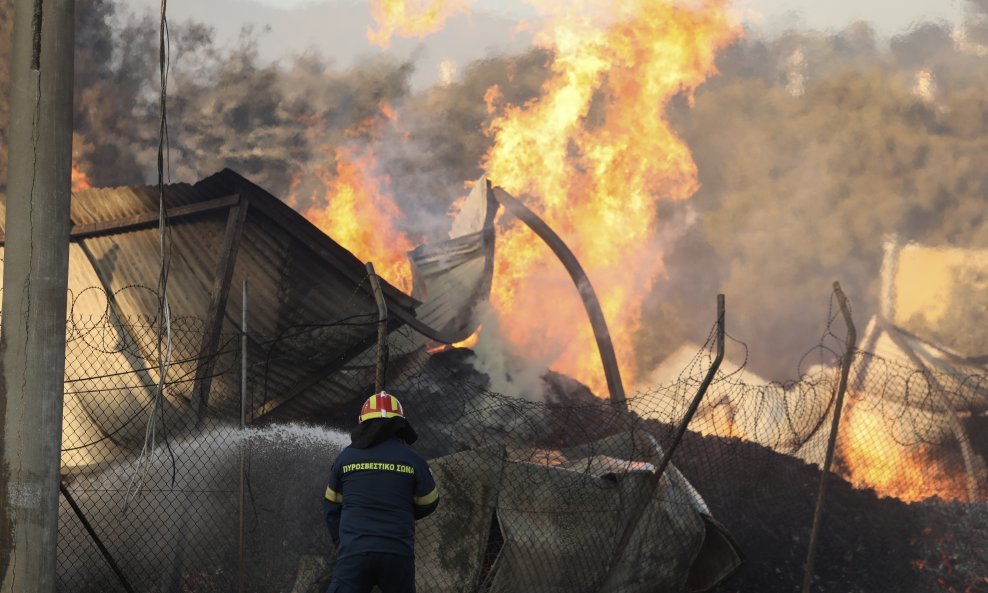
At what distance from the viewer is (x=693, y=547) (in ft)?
29.2

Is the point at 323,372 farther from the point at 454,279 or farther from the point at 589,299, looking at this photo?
the point at 589,299

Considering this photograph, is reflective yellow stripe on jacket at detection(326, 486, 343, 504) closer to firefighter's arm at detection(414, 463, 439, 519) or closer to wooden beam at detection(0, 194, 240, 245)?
firefighter's arm at detection(414, 463, 439, 519)

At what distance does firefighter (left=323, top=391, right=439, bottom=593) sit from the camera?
5641 millimetres


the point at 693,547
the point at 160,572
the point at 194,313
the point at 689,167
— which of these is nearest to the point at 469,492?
the point at 693,547

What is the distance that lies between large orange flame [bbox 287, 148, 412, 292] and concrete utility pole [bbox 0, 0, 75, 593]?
12929mm

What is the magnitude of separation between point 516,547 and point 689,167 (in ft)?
57.7

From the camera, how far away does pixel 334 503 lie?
6027mm

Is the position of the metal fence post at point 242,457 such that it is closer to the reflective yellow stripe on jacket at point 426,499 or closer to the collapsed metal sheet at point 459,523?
the collapsed metal sheet at point 459,523

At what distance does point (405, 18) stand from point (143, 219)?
675 inches

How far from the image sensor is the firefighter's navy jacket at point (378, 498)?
18.6 ft

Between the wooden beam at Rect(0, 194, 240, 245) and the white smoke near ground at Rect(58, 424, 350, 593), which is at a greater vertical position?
the wooden beam at Rect(0, 194, 240, 245)

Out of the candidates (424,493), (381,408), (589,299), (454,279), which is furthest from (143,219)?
(589,299)

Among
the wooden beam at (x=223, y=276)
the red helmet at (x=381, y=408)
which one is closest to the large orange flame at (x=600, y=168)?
the wooden beam at (x=223, y=276)

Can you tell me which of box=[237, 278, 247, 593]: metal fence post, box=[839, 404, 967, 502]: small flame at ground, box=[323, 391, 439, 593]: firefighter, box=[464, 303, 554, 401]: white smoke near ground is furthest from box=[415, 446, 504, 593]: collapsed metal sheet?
box=[464, 303, 554, 401]: white smoke near ground
